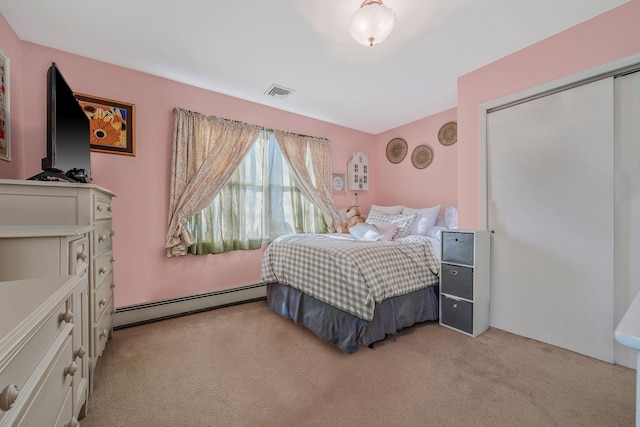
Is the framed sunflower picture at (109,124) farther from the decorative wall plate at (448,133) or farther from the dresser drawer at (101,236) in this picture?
the decorative wall plate at (448,133)

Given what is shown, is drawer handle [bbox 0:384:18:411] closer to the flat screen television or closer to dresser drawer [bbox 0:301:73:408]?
dresser drawer [bbox 0:301:73:408]

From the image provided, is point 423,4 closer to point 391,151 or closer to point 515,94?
point 515,94

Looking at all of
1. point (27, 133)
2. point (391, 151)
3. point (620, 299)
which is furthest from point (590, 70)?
point (27, 133)

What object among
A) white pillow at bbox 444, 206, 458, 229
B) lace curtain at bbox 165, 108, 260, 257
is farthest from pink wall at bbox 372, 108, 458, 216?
lace curtain at bbox 165, 108, 260, 257

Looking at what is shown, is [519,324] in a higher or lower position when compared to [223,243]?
lower

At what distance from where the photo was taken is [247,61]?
2.38 metres

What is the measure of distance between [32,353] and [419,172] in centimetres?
398

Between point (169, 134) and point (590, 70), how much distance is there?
3.57 metres

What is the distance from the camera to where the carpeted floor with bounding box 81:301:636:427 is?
4.39ft

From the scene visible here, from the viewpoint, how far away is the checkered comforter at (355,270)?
190 cm

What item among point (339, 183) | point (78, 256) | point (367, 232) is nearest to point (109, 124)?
point (78, 256)

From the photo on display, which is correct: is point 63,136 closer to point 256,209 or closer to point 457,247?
point 256,209

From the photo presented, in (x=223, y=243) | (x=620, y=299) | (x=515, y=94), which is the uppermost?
(x=515, y=94)

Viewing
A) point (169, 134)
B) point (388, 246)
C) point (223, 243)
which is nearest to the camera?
point (388, 246)
